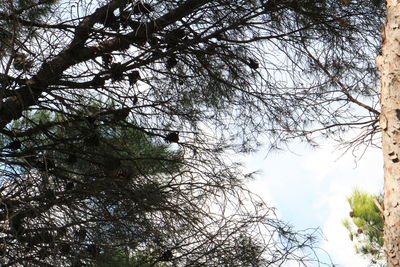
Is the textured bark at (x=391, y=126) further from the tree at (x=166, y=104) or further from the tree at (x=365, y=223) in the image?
the tree at (x=365, y=223)

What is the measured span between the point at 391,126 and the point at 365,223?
164 inches

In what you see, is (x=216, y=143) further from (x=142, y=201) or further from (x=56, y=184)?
(x=56, y=184)

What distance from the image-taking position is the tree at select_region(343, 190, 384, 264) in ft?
20.6

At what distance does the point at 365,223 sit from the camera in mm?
6398

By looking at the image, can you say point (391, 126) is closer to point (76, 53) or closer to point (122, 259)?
point (122, 259)

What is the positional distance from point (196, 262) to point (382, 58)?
1.17m

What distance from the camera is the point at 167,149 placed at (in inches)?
151

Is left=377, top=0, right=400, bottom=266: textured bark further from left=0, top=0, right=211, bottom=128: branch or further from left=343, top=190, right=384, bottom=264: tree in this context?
left=343, top=190, right=384, bottom=264: tree

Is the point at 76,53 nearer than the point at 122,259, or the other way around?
the point at 122,259

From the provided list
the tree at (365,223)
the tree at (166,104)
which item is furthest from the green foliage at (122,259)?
the tree at (365,223)

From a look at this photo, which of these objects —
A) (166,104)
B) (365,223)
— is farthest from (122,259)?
(365,223)

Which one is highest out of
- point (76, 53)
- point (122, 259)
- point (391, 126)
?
point (76, 53)

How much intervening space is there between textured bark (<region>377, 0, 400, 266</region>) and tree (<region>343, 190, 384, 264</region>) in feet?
12.8

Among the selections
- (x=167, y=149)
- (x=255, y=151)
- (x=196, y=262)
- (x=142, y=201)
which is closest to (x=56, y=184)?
(x=142, y=201)
